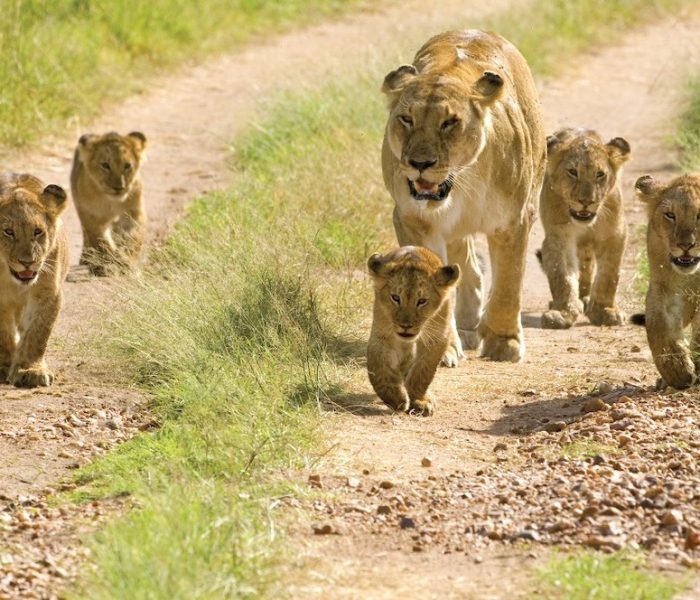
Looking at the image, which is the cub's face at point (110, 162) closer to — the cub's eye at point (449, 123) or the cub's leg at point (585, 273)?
the cub's leg at point (585, 273)

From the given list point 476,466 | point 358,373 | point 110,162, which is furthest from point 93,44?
point 476,466

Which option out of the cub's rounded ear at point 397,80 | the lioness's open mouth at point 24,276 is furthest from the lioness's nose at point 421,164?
the lioness's open mouth at point 24,276

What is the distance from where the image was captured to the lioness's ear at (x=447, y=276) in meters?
7.12

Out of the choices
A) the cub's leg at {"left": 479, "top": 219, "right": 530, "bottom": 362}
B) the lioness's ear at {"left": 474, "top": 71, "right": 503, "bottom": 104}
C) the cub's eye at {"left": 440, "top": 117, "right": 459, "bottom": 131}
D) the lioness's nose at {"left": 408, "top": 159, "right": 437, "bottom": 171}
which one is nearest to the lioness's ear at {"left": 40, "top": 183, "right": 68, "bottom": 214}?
the lioness's nose at {"left": 408, "top": 159, "right": 437, "bottom": 171}

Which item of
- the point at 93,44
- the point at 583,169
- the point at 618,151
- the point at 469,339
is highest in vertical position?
the point at 93,44

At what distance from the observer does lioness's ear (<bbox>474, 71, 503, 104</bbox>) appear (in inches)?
312

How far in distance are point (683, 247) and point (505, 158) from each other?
1.38 m

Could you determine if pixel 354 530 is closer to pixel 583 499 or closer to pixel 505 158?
pixel 583 499

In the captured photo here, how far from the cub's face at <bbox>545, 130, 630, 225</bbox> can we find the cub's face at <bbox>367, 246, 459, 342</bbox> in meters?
2.55

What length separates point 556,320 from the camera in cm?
966

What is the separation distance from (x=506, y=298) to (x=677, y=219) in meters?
1.51

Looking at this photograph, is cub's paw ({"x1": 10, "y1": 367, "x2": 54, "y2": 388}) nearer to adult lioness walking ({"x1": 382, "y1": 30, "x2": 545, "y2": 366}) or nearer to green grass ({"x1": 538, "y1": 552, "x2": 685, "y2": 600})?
adult lioness walking ({"x1": 382, "y1": 30, "x2": 545, "y2": 366})

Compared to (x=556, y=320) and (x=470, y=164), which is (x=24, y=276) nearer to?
(x=470, y=164)

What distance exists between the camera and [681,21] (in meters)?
23.2
